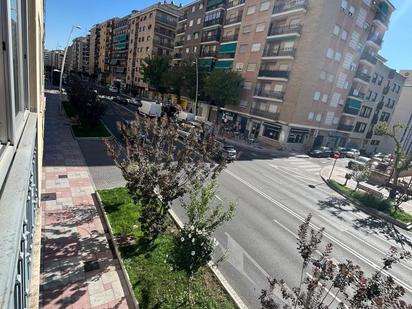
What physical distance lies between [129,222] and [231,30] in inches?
1602

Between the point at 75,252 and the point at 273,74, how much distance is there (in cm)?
3295

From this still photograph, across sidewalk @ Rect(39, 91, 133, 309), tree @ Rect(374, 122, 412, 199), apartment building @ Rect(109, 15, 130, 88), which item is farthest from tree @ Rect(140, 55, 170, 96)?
sidewalk @ Rect(39, 91, 133, 309)

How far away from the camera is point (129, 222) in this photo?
30.5 feet

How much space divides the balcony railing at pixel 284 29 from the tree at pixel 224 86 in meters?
7.31

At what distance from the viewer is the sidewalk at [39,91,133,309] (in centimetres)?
620

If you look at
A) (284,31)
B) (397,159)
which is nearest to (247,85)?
(284,31)

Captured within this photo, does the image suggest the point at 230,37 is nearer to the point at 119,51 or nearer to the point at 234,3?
the point at 234,3

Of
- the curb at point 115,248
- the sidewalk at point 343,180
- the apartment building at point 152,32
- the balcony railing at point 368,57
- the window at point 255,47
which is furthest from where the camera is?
the apartment building at point 152,32

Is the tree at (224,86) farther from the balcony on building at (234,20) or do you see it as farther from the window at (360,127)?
the window at (360,127)

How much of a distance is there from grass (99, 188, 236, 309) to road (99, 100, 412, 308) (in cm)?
93

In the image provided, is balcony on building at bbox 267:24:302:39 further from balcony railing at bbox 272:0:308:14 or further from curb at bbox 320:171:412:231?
curb at bbox 320:171:412:231

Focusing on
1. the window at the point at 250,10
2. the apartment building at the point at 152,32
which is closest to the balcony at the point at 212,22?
the window at the point at 250,10

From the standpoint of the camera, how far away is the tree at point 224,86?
121 ft

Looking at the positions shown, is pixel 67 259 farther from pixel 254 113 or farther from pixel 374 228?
pixel 254 113
